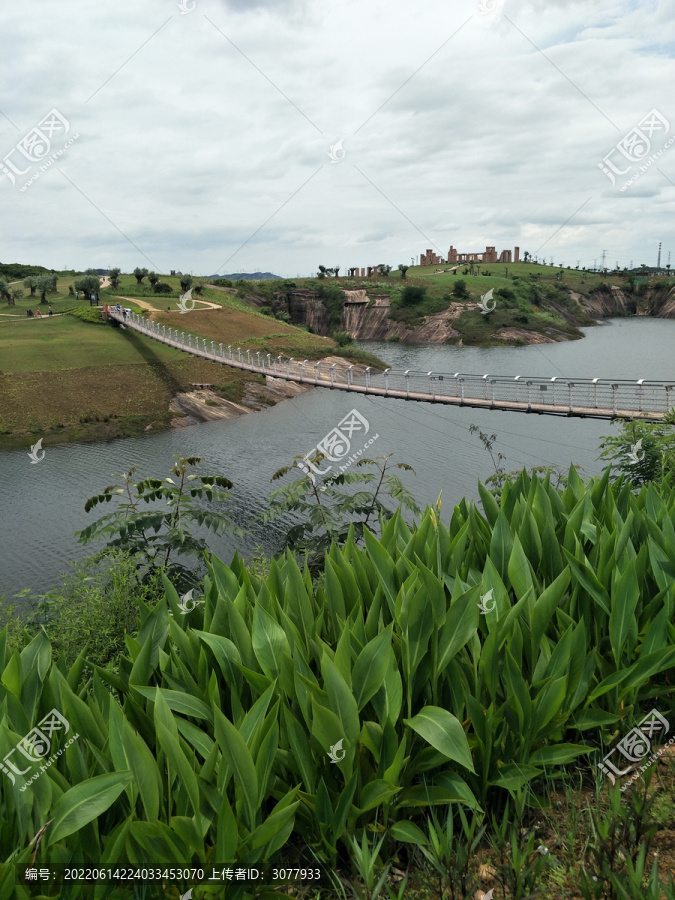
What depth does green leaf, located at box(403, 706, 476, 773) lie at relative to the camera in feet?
6.54

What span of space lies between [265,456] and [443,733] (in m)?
19.7

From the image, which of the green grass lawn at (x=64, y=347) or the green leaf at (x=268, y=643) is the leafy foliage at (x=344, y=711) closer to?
the green leaf at (x=268, y=643)

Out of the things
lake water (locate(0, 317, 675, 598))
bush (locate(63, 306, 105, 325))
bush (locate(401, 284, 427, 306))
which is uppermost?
bush (locate(401, 284, 427, 306))

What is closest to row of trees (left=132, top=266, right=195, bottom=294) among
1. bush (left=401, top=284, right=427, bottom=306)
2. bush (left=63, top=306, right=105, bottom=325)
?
bush (left=63, top=306, right=105, bottom=325)

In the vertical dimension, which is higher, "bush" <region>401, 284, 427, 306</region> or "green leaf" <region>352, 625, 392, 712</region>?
"bush" <region>401, 284, 427, 306</region>

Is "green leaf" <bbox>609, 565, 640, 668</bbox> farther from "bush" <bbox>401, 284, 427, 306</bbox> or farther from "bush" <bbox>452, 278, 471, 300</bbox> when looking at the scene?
"bush" <bbox>452, 278, 471, 300</bbox>

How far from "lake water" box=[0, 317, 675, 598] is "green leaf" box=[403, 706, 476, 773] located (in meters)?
6.41

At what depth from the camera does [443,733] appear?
2.04 m

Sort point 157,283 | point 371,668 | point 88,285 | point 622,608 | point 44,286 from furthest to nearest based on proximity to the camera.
Answer: point 157,283
point 44,286
point 88,285
point 622,608
point 371,668

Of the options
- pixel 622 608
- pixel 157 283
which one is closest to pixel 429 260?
pixel 157 283

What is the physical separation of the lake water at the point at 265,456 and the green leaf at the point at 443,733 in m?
6.41

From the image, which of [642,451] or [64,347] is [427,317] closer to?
[64,347]

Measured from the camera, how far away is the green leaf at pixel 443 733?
78.5 inches

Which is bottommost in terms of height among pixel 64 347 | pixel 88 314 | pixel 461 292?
pixel 64 347
